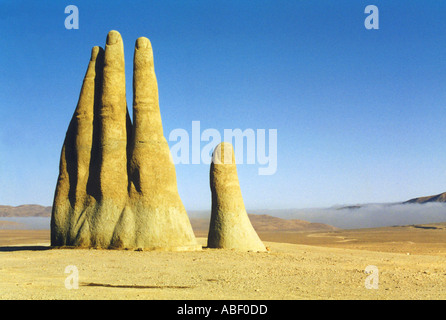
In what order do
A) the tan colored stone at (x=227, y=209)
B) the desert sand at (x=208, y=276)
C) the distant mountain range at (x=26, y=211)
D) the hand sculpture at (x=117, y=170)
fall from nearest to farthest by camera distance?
the desert sand at (x=208, y=276) < the hand sculpture at (x=117, y=170) < the tan colored stone at (x=227, y=209) < the distant mountain range at (x=26, y=211)

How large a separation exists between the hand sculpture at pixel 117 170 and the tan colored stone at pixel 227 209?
43.6 inches

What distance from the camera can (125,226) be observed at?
17.6 m

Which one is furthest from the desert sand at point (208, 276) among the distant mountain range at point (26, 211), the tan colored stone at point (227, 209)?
the distant mountain range at point (26, 211)

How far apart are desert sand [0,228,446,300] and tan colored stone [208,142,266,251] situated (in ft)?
3.59

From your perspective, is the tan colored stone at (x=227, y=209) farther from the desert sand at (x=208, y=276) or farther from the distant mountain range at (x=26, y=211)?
the distant mountain range at (x=26, y=211)

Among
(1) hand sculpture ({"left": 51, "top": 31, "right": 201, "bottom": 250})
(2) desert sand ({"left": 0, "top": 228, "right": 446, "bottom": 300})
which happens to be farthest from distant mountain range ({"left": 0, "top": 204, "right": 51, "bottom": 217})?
(2) desert sand ({"left": 0, "top": 228, "right": 446, "bottom": 300})

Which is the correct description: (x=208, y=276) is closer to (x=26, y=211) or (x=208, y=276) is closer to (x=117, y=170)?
(x=117, y=170)

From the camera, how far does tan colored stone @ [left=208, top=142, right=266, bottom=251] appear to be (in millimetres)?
18109

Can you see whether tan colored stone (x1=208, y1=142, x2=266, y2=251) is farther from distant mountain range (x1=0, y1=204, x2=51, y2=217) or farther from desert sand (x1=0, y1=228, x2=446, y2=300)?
distant mountain range (x1=0, y1=204, x2=51, y2=217)

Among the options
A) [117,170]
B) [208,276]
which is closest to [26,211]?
[117,170]

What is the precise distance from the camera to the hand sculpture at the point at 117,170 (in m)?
17.7

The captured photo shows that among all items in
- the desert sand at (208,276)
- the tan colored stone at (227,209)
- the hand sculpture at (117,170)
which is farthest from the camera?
the tan colored stone at (227,209)
